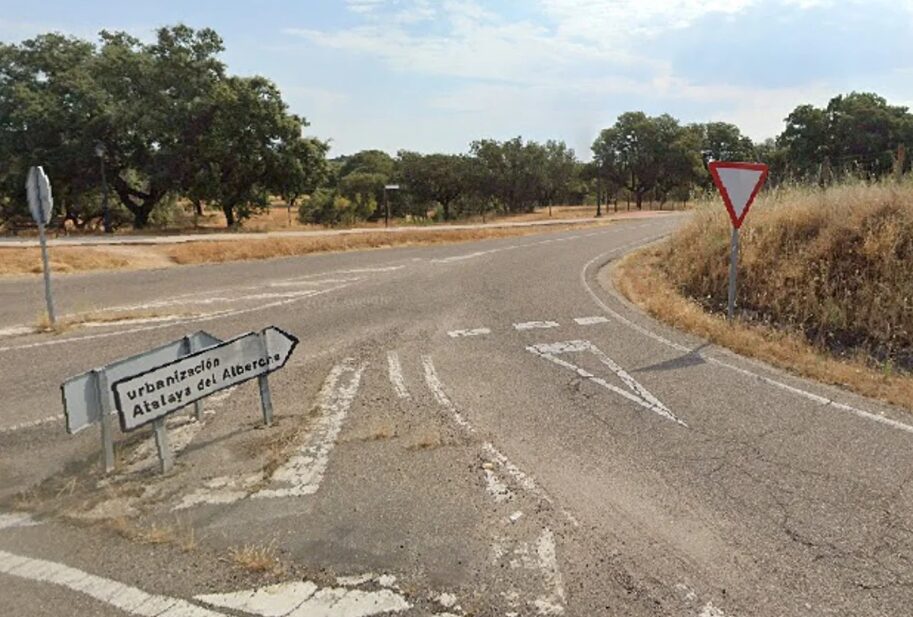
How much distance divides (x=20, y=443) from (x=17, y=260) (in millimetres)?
14252

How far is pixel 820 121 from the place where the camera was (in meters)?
48.9

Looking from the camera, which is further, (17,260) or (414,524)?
(17,260)

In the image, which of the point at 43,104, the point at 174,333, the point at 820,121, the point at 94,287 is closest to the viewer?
the point at 174,333

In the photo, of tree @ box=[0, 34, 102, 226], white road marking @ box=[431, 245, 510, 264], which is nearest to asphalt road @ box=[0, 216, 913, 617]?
white road marking @ box=[431, 245, 510, 264]

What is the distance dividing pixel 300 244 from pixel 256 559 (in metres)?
19.9

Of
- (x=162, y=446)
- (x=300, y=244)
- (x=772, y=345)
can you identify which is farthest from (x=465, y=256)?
(x=162, y=446)

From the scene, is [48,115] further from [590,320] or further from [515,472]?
[515,472]

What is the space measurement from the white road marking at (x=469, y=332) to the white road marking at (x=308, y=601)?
Result: 5.23 meters

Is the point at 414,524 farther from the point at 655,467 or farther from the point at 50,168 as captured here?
the point at 50,168

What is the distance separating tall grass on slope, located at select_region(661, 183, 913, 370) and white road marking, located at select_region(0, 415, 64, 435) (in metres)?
8.49

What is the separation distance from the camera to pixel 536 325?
841 cm

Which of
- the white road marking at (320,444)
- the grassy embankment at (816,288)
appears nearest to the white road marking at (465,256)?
the grassy embankment at (816,288)

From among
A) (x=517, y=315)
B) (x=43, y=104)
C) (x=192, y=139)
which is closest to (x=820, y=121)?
(x=192, y=139)

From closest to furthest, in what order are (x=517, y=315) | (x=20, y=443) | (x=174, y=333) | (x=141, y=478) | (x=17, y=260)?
(x=141, y=478) < (x=20, y=443) < (x=174, y=333) < (x=517, y=315) < (x=17, y=260)
